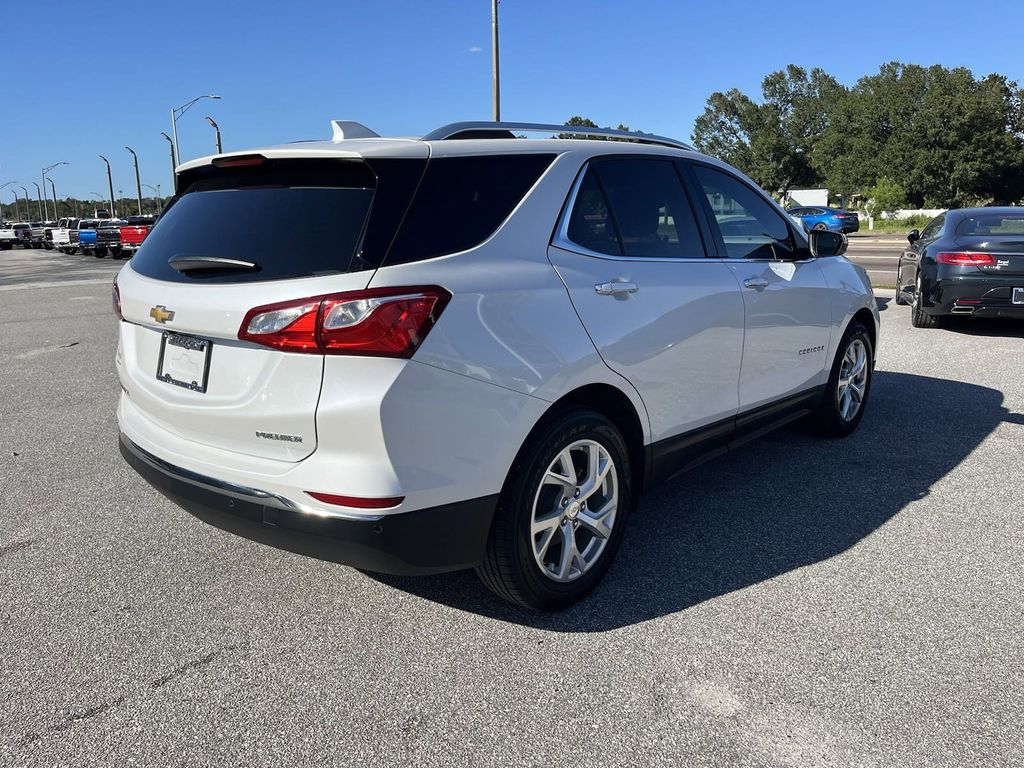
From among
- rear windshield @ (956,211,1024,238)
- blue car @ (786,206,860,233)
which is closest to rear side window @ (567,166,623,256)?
rear windshield @ (956,211,1024,238)

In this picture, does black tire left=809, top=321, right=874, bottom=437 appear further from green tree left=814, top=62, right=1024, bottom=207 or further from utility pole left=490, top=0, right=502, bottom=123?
green tree left=814, top=62, right=1024, bottom=207

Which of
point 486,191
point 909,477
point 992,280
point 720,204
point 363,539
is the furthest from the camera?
point 992,280

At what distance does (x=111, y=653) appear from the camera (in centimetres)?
288

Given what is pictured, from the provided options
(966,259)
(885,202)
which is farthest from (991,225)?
(885,202)

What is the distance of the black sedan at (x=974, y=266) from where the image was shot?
8.61 m

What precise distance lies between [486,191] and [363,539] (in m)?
1.28

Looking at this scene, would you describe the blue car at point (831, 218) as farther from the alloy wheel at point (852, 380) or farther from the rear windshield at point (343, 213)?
the rear windshield at point (343, 213)

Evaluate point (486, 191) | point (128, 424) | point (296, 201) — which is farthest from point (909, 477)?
point (128, 424)

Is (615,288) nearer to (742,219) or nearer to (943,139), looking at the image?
(742,219)

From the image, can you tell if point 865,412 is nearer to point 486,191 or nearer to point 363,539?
point 486,191

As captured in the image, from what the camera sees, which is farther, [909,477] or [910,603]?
[909,477]

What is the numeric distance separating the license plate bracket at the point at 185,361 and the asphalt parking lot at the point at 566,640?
0.91 m

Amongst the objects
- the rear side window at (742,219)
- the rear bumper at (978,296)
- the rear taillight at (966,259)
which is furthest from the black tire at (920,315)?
the rear side window at (742,219)

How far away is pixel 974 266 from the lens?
8828 millimetres
